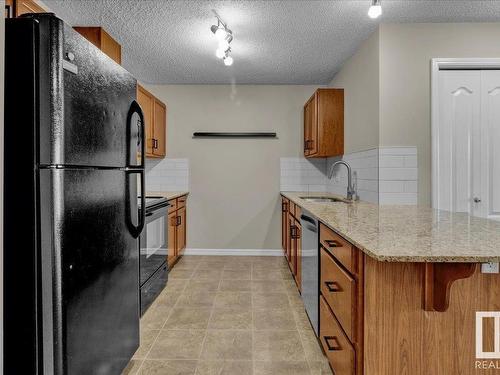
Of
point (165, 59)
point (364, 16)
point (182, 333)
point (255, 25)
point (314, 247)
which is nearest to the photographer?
point (314, 247)

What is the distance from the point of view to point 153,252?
3012mm

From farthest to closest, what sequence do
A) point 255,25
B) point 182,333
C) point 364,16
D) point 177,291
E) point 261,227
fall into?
point 261,227
point 177,291
point 255,25
point 364,16
point 182,333

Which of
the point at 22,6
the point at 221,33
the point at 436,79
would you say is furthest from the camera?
the point at 436,79

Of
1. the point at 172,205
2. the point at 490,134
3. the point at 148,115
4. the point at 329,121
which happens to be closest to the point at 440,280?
the point at 490,134

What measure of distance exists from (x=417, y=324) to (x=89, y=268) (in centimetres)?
130

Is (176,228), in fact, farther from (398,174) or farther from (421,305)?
(421,305)

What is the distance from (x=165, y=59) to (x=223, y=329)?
9.29ft

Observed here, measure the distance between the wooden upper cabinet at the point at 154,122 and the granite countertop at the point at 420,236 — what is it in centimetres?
260

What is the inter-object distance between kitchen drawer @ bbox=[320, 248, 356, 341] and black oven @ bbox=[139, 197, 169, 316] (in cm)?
148

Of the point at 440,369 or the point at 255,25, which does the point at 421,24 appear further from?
the point at 440,369

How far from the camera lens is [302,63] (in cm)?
384

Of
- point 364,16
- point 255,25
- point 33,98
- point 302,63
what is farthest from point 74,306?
point 302,63

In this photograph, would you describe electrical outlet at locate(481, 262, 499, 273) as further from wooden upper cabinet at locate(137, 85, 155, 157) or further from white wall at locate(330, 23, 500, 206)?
wooden upper cabinet at locate(137, 85, 155, 157)

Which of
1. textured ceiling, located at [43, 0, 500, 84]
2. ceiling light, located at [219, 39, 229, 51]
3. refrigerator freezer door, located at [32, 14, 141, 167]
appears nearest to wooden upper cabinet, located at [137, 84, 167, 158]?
textured ceiling, located at [43, 0, 500, 84]
